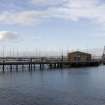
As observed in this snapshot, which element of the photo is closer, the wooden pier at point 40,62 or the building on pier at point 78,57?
the wooden pier at point 40,62

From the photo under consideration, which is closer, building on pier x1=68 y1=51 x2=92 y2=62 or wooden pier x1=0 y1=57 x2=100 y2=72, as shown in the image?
wooden pier x1=0 y1=57 x2=100 y2=72

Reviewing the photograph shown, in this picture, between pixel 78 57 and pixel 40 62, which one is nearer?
pixel 40 62

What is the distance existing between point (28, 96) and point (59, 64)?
8809cm

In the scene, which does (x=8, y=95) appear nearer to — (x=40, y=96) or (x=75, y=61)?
(x=40, y=96)

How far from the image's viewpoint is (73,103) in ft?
127

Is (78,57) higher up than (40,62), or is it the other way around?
(78,57)

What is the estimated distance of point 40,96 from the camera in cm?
4462

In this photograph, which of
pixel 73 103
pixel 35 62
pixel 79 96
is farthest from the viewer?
pixel 35 62

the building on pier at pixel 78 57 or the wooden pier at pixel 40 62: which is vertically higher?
the building on pier at pixel 78 57

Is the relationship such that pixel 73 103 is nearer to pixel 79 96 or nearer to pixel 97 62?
pixel 79 96

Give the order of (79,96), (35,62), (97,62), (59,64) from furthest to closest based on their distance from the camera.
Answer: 1. (97,62)
2. (59,64)
3. (35,62)
4. (79,96)

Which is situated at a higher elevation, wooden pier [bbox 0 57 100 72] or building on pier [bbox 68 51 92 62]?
building on pier [bbox 68 51 92 62]

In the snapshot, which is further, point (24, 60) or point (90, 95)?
point (24, 60)

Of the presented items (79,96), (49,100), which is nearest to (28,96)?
(49,100)
